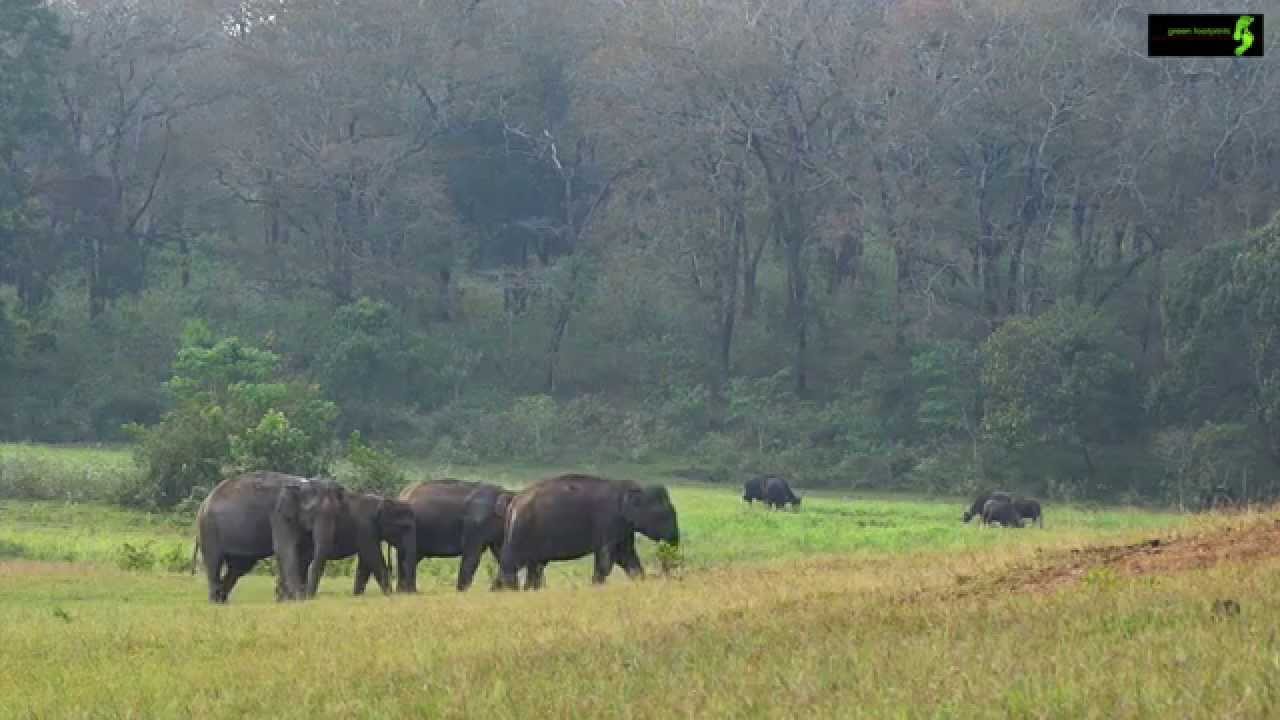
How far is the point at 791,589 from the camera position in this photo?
14023 mm

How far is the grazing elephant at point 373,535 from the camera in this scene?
20844mm

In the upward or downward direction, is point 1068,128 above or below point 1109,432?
above

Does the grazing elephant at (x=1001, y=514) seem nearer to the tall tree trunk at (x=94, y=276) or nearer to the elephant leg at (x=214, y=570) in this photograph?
the elephant leg at (x=214, y=570)

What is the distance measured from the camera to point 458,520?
886 inches

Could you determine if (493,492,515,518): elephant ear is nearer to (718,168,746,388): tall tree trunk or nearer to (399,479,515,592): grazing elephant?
(399,479,515,592): grazing elephant

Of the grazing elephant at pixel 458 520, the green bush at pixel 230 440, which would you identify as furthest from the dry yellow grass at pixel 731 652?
the green bush at pixel 230 440

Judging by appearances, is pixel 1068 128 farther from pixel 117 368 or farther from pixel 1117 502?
pixel 117 368

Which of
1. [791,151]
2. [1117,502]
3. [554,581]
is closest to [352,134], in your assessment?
[791,151]

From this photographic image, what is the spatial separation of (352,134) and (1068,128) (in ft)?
70.6

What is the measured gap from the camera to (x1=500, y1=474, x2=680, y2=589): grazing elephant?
21.2m

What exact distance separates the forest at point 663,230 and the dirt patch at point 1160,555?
29.7 meters

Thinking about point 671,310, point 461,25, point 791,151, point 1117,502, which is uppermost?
point 461,25

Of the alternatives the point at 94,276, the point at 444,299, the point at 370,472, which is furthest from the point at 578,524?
the point at 94,276

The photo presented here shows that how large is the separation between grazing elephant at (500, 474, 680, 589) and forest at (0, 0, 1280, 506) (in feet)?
74.5
